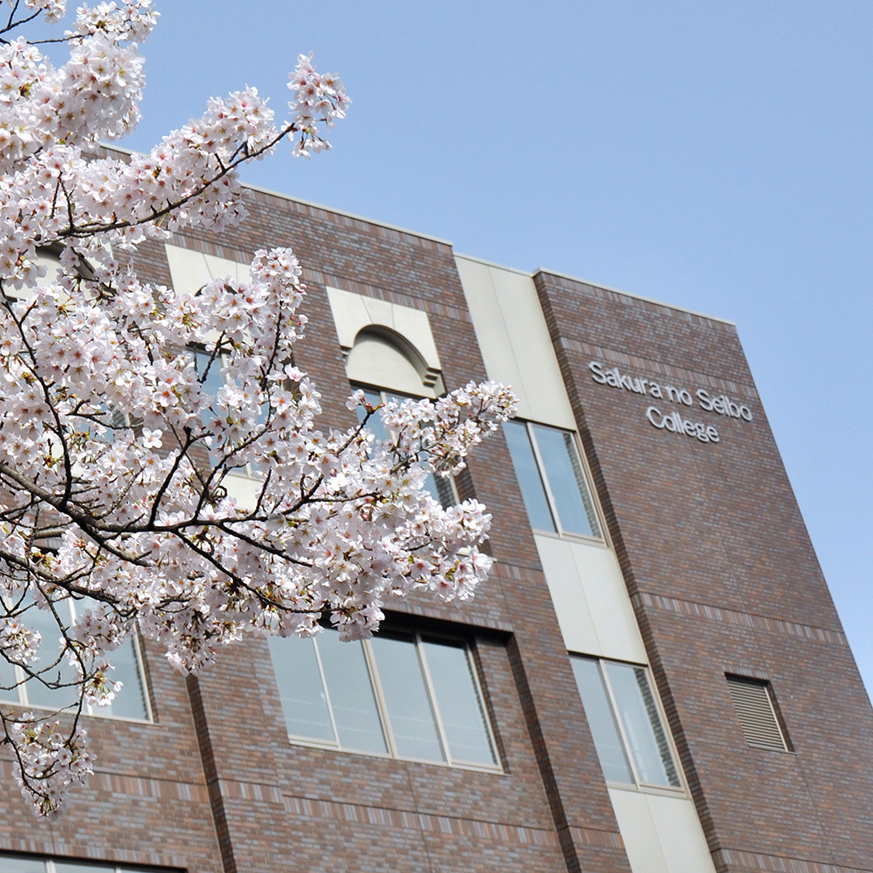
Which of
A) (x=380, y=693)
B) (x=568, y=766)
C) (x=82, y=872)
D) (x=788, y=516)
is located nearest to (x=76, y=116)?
(x=82, y=872)

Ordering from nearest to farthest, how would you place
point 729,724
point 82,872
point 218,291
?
point 218,291 → point 82,872 → point 729,724

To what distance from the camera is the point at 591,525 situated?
24734mm

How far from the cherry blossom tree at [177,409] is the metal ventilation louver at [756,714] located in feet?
49.8

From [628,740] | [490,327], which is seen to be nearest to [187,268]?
[490,327]

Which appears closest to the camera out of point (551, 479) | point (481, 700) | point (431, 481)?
point (481, 700)

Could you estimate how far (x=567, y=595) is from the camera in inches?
917

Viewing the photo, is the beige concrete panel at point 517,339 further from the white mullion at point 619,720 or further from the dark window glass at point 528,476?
the white mullion at point 619,720

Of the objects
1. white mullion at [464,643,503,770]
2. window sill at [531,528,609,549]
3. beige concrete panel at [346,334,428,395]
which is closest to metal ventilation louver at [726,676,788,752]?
window sill at [531,528,609,549]

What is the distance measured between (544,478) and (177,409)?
16517 mm

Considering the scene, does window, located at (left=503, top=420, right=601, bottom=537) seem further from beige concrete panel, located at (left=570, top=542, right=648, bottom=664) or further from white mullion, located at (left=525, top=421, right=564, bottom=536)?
beige concrete panel, located at (left=570, top=542, right=648, bottom=664)

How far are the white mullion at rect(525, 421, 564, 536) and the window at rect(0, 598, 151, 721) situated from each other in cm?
803

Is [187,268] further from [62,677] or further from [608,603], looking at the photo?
[608,603]

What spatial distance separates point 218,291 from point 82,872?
9299mm

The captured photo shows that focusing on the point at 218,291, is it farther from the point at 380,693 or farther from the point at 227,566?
the point at 380,693
